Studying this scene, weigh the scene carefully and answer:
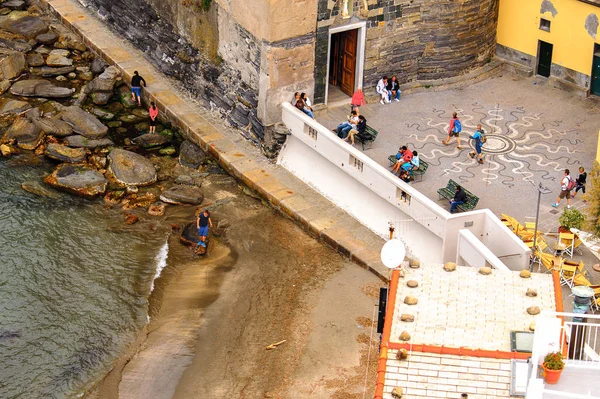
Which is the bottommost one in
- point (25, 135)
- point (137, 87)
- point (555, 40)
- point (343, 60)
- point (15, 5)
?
point (25, 135)

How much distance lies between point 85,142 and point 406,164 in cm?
1279

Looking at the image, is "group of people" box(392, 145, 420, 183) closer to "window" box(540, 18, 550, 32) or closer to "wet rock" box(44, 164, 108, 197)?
"window" box(540, 18, 550, 32)

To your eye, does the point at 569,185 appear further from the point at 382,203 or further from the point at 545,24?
the point at 545,24

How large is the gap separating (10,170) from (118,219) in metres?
5.20

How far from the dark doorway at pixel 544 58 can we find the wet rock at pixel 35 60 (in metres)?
20.3

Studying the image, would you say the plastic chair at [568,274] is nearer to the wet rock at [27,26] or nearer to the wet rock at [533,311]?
the wet rock at [533,311]

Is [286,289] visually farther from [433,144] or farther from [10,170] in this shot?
[10,170]

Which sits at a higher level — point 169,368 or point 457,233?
point 457,233

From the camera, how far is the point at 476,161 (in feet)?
135

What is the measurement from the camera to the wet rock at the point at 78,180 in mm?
42812

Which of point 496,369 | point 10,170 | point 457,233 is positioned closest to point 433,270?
point 496,369

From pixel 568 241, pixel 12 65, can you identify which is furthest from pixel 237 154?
pixel 568 241

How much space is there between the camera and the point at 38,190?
42.8m

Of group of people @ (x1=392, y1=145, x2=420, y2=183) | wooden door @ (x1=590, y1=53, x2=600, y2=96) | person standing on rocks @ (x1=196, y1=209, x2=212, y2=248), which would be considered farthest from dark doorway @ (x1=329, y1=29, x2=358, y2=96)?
wooden door @ (x1=590, y1=53, x2=600, y2=96)
